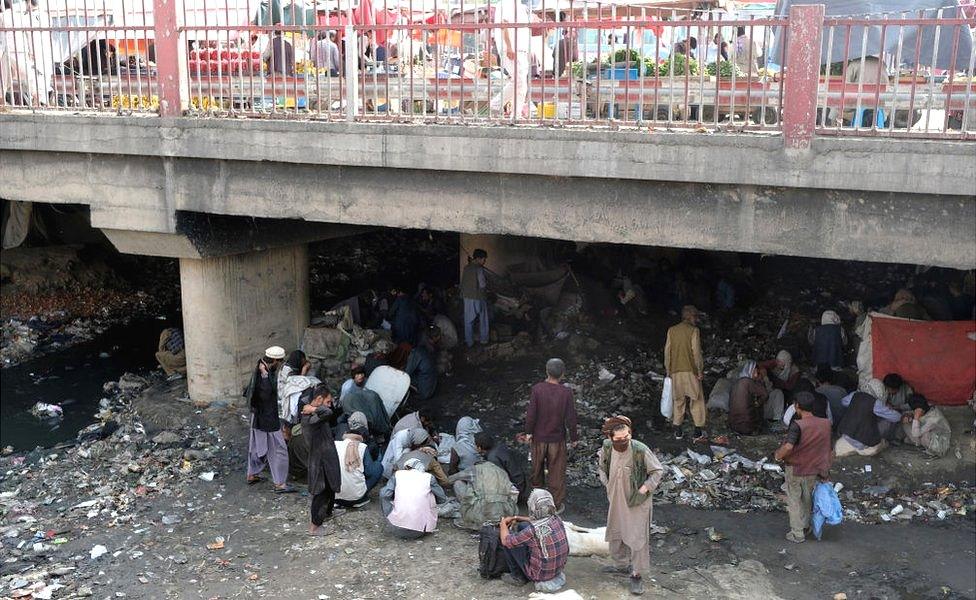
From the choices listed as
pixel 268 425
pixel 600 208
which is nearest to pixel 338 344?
pixel 268 425

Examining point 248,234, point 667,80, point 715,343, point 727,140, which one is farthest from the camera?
point 715,343

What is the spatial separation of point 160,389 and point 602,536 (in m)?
6.36

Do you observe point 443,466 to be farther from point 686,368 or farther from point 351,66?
point 351,66

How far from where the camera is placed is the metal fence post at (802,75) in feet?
22.0

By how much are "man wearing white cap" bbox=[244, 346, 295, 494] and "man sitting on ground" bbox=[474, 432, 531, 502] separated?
1.89 meters

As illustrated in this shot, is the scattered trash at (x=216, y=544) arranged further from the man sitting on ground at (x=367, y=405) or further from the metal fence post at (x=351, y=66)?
the metal fence post at (x=351, y=66)

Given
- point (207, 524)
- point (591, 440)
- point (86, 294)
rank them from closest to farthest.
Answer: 1. point (207, 524)
2. point (591, 440)
3. point (86, 294)

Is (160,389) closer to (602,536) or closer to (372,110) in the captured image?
(372,110)

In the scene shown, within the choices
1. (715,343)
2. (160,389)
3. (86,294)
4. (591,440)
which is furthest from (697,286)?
(86,294)

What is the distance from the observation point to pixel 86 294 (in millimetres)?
15797

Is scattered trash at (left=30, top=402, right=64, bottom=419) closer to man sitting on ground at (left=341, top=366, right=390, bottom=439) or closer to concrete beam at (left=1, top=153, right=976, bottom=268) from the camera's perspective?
concrete beam at (left=1, top=153, right=976, bottom=268)

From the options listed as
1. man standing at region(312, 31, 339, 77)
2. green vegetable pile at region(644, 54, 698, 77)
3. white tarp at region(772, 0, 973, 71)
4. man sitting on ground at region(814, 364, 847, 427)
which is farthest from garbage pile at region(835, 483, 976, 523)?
man standing at region(312, 31, 339, 77)

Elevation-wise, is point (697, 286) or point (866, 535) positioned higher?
point (697, 286)

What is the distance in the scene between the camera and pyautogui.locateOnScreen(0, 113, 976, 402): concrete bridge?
22.4 feet
